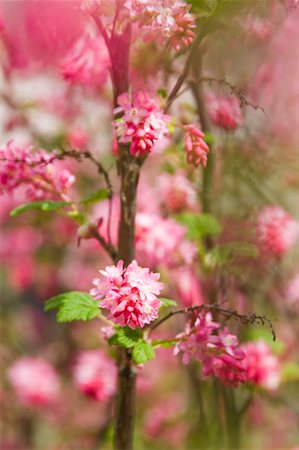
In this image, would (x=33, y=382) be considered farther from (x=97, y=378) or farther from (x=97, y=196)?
(x=97, y=196)

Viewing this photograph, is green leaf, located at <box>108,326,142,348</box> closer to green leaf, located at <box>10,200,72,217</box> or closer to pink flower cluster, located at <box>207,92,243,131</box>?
green leaf, located at <box>10,200,72,217</box>

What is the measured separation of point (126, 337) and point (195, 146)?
1.18 ft

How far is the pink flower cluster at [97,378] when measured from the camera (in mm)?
2318

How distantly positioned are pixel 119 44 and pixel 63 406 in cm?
295

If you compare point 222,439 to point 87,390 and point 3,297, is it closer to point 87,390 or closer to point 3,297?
point 87,390

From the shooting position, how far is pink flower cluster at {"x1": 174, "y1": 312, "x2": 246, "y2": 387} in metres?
1.25

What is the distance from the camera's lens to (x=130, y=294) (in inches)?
43.3

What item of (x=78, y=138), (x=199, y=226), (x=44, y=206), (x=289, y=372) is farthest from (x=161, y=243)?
(x=78, y=138)

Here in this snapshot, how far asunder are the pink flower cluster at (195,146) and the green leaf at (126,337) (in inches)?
12.5

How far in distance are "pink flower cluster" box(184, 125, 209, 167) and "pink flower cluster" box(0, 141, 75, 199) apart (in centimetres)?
30

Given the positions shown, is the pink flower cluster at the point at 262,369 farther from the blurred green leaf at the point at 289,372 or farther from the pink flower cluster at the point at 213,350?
the pink flower cluster at the point at 213,350

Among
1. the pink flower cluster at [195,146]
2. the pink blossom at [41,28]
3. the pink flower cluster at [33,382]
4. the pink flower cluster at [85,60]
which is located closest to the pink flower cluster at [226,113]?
Result: the pink flower cluster at [85,60]

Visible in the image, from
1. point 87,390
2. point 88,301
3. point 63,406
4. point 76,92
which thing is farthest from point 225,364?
point 63,406

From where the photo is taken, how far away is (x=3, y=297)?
4445 millimetres
